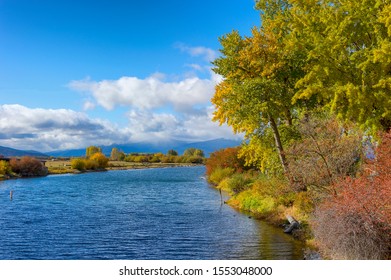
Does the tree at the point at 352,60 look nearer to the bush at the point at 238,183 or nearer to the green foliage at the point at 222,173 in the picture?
the bush at the point at 238,183

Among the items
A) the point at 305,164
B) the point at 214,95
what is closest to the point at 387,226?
the point at 305,164

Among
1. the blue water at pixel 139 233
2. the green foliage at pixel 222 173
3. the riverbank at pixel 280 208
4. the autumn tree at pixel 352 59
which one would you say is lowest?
the blue water at pixel 139 233

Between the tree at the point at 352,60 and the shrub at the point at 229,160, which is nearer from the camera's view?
the tree at the point at 352,60

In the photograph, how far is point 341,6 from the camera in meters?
28.2

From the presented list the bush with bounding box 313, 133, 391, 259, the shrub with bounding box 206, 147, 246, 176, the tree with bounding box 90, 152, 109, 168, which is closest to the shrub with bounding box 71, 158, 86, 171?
the tree with bounding box 90, 152, 109, 168

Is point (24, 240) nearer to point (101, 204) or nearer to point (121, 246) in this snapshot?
point (121, 246)

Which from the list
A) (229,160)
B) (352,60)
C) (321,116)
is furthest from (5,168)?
(352,60)

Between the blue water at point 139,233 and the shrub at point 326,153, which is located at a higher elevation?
the shrub at point 326,153

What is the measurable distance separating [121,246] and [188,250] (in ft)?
16.1

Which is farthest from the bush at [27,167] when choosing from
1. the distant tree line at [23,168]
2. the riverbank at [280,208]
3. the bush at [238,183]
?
the riverbank at [280,208]

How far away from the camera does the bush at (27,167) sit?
443ft

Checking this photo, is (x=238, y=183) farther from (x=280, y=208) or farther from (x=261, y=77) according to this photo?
(x=261, y=77)

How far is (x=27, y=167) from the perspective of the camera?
447 ft

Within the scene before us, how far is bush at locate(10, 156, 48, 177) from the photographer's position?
443 feet
